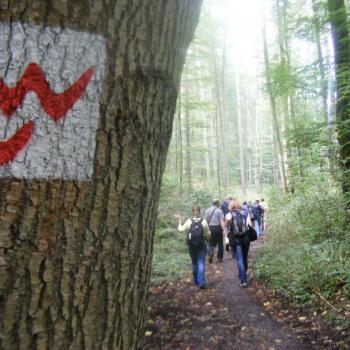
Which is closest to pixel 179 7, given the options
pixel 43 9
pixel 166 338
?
pixel 43 9

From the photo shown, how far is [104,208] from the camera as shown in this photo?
1067mm

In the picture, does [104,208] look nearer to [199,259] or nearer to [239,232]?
[239,232]

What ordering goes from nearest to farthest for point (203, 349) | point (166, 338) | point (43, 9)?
point (43, 9), point (203, 349), point (166, 338)

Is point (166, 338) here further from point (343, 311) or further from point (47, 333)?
point (47, 333)

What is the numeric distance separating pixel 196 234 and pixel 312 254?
90.9 inches

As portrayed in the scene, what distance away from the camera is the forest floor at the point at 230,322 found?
16.6 ft

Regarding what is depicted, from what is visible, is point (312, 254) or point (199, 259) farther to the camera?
point (199, 259)

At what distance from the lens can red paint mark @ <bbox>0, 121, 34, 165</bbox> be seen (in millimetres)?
957

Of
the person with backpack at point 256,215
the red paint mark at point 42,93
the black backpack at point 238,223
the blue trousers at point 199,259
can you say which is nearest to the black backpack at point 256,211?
the person with backpack at point 256,215

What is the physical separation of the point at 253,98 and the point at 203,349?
162ft

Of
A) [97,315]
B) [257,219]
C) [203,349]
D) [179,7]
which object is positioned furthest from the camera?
[257,219]

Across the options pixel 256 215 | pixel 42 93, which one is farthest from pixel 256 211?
pixel 42 93

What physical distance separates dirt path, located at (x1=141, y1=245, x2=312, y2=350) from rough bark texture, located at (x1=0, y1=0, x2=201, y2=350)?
154 inches

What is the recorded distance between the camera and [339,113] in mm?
6684
